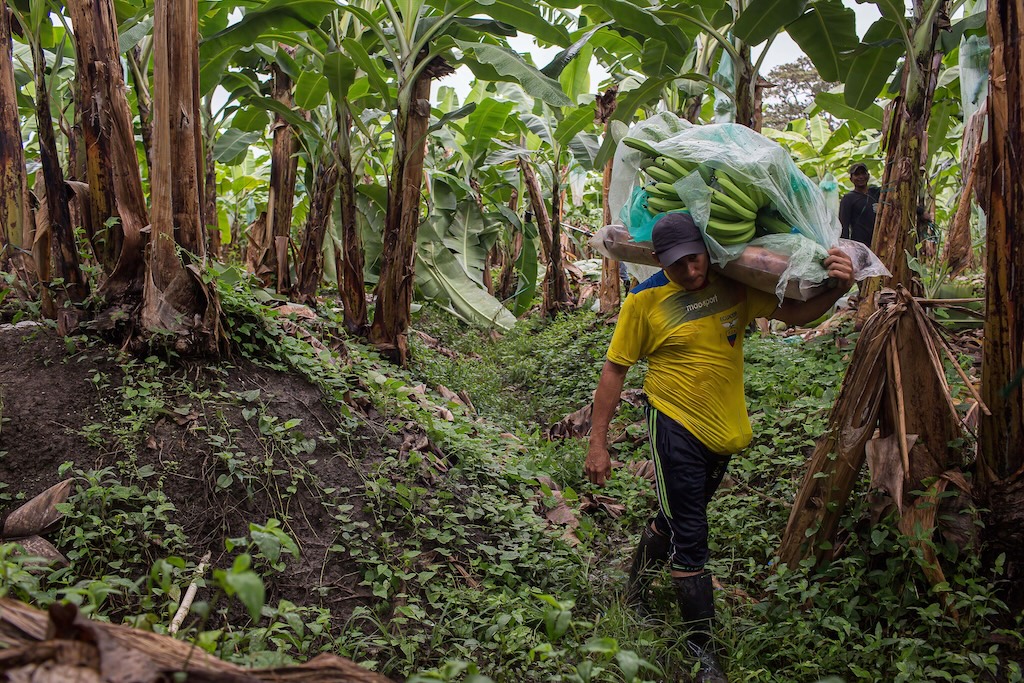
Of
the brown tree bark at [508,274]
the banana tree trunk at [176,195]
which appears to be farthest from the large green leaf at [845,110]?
the brown tree bark at [508,274]

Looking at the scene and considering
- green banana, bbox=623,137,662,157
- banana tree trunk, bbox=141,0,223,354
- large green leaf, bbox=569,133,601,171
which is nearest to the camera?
green banana, bbox=623,137,662,157

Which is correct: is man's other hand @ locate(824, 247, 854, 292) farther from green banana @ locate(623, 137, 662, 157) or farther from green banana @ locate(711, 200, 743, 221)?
green banana @ locate(623, 137, 662, 157)

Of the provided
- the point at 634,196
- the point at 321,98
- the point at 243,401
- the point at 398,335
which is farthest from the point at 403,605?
the point at 321,98

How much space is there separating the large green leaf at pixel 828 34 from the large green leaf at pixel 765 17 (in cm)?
23

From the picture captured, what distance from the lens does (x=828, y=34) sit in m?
5.95

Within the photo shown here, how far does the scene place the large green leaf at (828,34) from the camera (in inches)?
224

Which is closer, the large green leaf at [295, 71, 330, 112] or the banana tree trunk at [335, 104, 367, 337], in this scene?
the banana tree trunk at [335, 104, 367, 337]

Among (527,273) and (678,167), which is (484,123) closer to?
(527,273)

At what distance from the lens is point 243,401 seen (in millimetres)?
3695

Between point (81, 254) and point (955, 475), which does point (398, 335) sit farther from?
point (955, 475)

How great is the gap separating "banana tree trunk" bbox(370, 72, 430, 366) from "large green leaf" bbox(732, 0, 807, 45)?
8.12 ft

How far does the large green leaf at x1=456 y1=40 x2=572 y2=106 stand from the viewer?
5418 mm

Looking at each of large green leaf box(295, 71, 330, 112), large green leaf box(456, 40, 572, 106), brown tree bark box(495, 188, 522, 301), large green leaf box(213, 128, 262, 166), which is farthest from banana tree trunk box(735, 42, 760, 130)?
brown tree bark box(495, 188, 522, 301)

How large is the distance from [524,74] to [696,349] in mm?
3091
